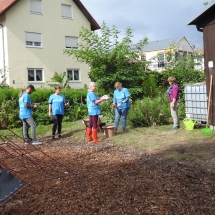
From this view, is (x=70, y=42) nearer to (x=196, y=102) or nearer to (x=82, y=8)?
(x=82, y=8)

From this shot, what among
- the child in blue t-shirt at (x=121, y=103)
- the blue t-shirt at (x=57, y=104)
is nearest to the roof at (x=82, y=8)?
the blue t-shirt at (x=57, y=104)

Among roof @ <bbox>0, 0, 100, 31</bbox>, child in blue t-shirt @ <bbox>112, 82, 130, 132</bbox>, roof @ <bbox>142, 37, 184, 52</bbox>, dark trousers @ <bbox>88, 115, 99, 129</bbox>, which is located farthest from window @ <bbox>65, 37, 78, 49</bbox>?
roof @ <bbox>142, 37, 184, 52</bbox>

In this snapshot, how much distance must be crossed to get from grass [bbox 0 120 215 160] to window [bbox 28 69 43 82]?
13.8 metres

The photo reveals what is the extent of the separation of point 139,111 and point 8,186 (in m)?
7.18

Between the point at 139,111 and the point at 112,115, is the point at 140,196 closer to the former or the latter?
the point at 139,111

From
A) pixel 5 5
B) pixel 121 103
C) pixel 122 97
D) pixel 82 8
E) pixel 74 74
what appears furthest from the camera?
pixel 82 8

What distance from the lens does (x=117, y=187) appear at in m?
4.54

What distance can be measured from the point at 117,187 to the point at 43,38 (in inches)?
879

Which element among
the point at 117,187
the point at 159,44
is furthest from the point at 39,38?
the point at 159,44

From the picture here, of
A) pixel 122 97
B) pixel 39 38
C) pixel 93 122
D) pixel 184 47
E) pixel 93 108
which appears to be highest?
pixel 184 47

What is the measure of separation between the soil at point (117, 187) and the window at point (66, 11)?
21.7 m

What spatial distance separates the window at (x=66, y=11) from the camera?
87.0 ft

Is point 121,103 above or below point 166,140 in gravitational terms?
above

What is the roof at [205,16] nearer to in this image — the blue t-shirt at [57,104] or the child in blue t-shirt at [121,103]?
the child in blue t-shirt at [121,103]
